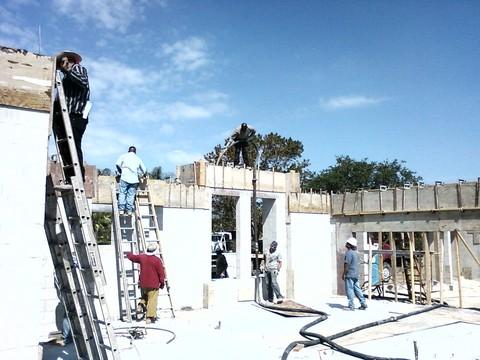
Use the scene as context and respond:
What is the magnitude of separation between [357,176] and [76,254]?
37.6 meters

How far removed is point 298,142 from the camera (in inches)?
1209

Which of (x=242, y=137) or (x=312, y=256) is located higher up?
(x=242, y=137)

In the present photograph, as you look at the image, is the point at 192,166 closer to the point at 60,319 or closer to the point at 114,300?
the point at 114,300

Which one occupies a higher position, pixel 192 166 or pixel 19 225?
pixel 192 166

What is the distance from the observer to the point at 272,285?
12.0 meters

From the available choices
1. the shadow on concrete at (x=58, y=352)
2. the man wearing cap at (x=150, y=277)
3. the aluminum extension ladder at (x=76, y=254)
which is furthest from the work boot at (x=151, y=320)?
the aluminum extension ladder at (x=76, y=254)

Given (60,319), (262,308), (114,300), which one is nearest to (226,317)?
(262,308)

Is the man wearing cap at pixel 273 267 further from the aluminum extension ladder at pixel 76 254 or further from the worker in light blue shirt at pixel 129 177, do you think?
the aluminum extension ladder at pixel 76 254

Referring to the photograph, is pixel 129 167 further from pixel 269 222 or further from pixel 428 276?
pixel 428 276

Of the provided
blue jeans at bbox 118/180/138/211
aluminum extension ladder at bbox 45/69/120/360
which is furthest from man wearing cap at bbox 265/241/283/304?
aluminum extension ladder at bbox 45/69/120/360

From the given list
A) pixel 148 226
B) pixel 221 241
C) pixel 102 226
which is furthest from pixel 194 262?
pixel 102 226

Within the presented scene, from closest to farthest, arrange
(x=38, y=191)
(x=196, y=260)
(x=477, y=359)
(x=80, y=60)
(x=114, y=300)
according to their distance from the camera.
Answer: (x=38, y=191)
(x=80, y=60)
(x=477, y=359)
(x=114, y=300)
(x=196, y=260)

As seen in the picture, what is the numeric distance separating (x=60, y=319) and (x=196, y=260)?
3.78 meters

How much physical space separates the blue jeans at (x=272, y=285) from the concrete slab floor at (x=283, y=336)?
78cm
